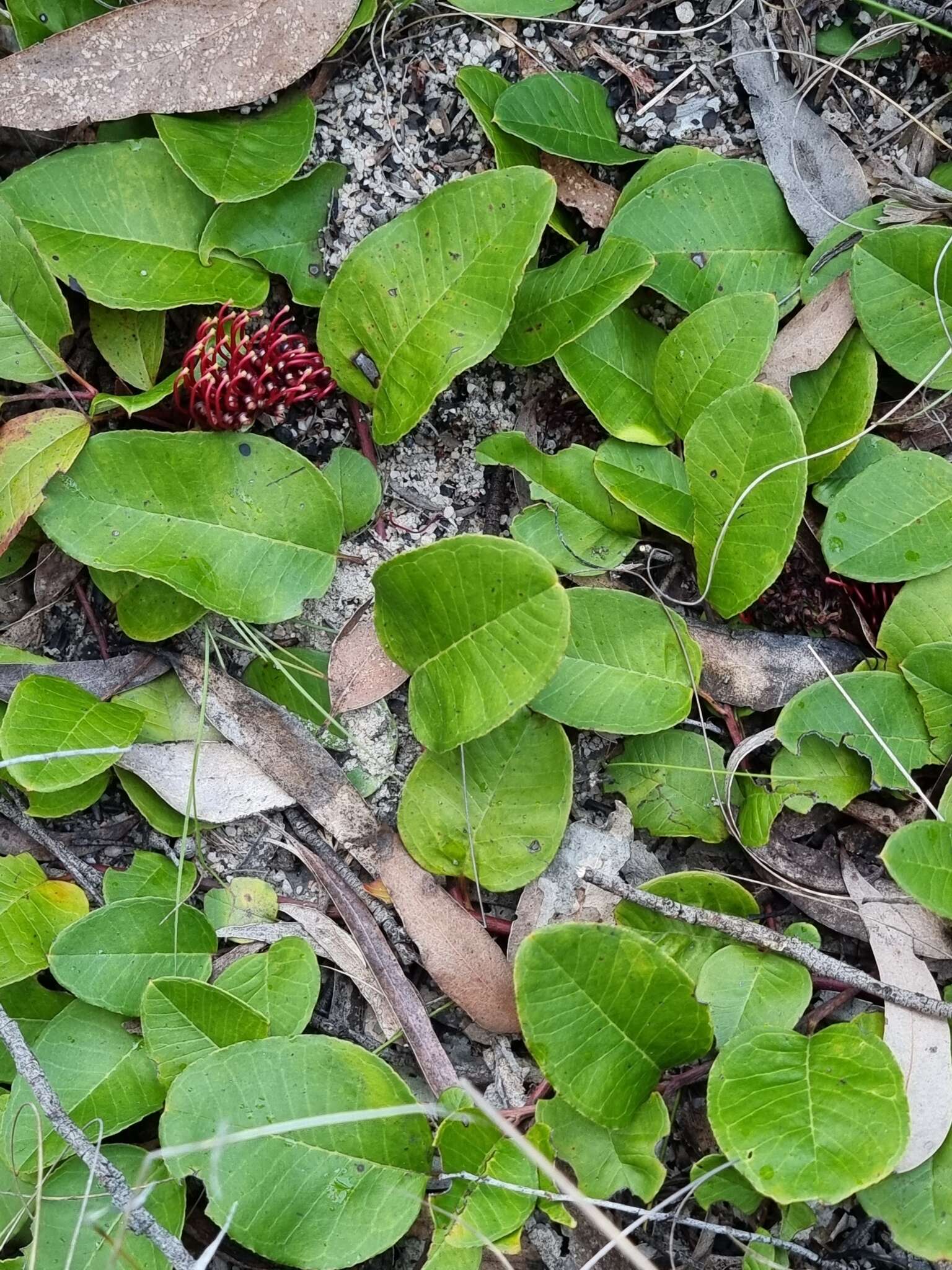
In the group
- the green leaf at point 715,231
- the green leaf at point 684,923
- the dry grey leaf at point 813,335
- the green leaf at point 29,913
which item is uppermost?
the green leaf at point 715,231

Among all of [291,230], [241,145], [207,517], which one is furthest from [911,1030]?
[241,145]

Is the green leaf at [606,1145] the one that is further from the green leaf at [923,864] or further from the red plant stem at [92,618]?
the red plant stem at [92,618]

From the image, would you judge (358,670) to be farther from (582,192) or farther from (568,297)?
(582,192)

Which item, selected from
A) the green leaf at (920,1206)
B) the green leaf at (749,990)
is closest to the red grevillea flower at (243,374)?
the green leaf at (749,990)

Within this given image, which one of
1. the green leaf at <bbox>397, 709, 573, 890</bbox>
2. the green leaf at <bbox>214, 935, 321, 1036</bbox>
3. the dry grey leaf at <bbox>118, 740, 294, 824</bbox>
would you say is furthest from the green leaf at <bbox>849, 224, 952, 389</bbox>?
the green leaf at <bbox>214, 935, 321, 1036</bbox>

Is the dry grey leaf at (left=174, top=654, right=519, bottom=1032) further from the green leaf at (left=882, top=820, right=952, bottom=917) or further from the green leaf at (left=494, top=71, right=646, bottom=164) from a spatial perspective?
the green leaf at (left=494, top=71, right=646, bottom=164)
